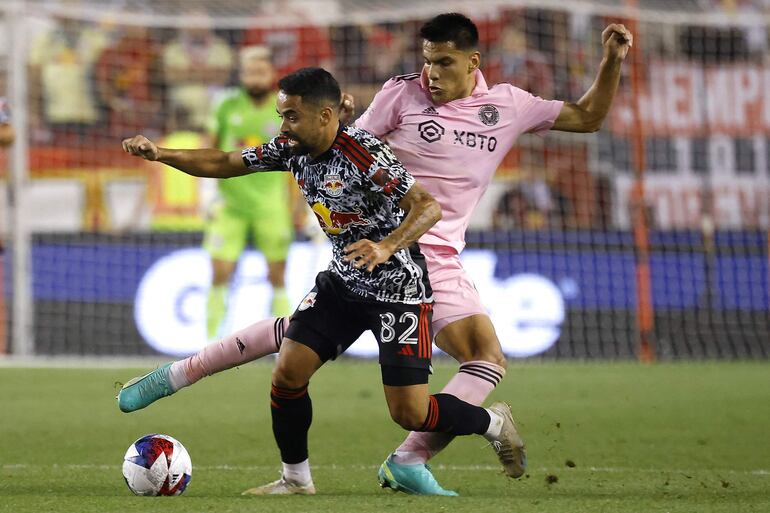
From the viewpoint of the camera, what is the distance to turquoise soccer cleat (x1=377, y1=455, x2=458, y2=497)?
5727mm

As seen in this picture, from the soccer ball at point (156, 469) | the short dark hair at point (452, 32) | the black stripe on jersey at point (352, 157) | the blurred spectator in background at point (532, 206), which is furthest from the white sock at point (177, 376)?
the blurred spectator in background at point (532, 206)

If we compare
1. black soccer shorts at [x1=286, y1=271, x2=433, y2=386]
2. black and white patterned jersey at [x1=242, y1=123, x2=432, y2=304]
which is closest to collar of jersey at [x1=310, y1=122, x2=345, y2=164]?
black and white patterned jersey at [x1=242, y1=123, x2=432, y2=304]

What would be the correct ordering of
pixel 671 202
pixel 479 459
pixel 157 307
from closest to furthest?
pixel 479 459
pixel 157 307
pixel 671 202

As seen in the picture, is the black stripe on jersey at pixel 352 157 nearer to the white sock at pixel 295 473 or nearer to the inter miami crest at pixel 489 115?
the inter miami crest at pixel 489 115

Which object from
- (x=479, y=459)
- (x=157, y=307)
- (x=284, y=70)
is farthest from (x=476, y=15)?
(x=479, y=459)

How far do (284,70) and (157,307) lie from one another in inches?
141

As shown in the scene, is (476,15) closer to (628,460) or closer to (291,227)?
(291,227)

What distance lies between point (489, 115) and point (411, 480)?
5.52ft

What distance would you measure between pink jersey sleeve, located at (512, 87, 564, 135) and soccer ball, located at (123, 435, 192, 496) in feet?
7.10

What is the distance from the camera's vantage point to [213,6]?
16.7 m

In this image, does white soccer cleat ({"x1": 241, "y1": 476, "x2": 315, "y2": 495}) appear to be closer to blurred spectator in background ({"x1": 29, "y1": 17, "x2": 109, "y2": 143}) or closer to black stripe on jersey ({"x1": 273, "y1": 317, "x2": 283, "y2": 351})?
black stripe on jersey ({"x1": 273, "y1": 317, "x2": 283, "y2": 351})

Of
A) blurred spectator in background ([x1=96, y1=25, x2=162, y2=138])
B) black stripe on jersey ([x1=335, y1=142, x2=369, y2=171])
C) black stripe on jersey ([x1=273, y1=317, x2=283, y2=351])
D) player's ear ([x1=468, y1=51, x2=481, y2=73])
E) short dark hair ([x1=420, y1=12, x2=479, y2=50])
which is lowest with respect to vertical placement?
black stripe on jersey ([x1=273, y1=317, x2=283, y2=351])

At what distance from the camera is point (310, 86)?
17.6 feet

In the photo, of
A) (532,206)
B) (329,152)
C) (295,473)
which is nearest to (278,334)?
(295,473)
